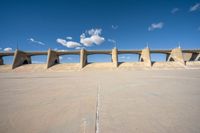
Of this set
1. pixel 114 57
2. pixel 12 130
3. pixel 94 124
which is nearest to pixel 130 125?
pixel 94 124

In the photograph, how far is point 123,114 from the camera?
272 cm

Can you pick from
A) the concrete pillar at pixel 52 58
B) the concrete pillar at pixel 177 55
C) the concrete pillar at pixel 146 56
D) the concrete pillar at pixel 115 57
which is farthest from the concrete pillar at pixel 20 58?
the concrete pillar at pixel 177 55

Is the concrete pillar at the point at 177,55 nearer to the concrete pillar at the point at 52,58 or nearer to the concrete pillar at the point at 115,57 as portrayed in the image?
the concrete pillar at the point at 115,57

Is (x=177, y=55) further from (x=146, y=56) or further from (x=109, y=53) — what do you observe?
(x=109, y=53)

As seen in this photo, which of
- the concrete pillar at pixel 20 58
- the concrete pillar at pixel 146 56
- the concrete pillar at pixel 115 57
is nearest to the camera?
the concrete pillar at pixel 146 56

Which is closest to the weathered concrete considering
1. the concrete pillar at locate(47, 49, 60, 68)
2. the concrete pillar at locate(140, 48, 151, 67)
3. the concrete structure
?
the concrete structure

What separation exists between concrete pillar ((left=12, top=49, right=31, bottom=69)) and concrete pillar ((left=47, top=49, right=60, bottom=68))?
8.08m

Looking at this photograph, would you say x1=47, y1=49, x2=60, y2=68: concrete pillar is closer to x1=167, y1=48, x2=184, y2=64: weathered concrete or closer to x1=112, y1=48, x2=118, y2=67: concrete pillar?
x1=112, y1=48, x2=118, y2=67: concrete pillar

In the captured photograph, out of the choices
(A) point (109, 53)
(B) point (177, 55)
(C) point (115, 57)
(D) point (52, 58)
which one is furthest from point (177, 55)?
(D) point (52, 58)

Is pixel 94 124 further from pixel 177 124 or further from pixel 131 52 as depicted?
pixel 131 52

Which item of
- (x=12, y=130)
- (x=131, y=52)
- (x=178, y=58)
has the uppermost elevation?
(x=131, y=52)

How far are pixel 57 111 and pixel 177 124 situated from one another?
2609mm

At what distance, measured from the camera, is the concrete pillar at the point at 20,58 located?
28.7m

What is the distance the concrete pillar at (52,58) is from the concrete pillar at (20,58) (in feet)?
26.5
